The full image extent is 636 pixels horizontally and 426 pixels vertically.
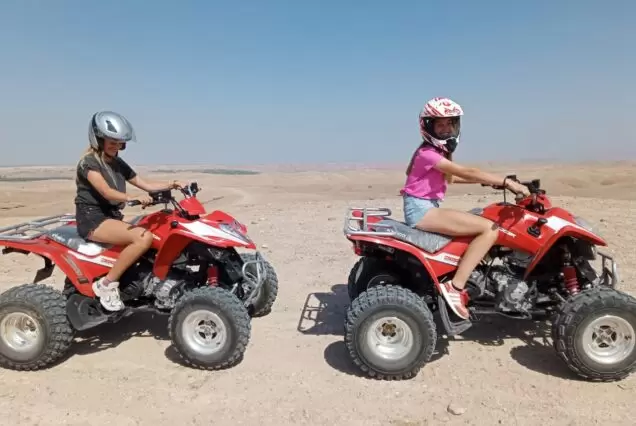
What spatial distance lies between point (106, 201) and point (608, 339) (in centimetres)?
475

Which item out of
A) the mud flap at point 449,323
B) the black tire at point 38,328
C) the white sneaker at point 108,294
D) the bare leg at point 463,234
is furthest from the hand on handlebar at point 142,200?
the mud flap at point 449,323

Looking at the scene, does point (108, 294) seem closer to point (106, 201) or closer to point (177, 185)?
point (106, 201)

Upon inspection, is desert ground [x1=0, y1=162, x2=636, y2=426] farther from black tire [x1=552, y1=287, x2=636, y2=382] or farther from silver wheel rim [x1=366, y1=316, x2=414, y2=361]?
silver wheel rim [x1=366, y1=316, x2=414, y2=361]

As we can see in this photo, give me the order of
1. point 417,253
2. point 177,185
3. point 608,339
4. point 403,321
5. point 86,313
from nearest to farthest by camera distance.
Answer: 1. point 608,339
2. point 403,321
3. point 417,253
4. point 86,313
5. point 177,185

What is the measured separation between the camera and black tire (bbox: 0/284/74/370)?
461cm

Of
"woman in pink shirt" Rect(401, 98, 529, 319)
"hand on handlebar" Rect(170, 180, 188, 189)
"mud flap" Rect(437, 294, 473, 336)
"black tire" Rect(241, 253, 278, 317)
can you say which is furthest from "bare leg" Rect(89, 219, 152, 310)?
"mud flap" Rect(437, 294, 473, 336)

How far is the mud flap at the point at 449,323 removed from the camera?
4.49 m

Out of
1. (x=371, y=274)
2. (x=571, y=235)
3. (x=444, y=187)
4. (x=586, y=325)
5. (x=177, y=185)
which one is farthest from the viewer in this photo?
(x=371, y=274)

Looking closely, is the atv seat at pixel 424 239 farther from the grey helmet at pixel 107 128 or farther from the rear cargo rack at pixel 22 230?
the rear cargo rack at pixel 22 230

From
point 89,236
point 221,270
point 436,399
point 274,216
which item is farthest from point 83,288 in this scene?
point 274,216

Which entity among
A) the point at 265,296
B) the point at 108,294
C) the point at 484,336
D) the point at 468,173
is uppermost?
the point at 468,173

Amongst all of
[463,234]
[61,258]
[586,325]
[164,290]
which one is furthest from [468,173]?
[61,258]

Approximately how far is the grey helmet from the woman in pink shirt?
2725mm

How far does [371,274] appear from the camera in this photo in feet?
17.9
